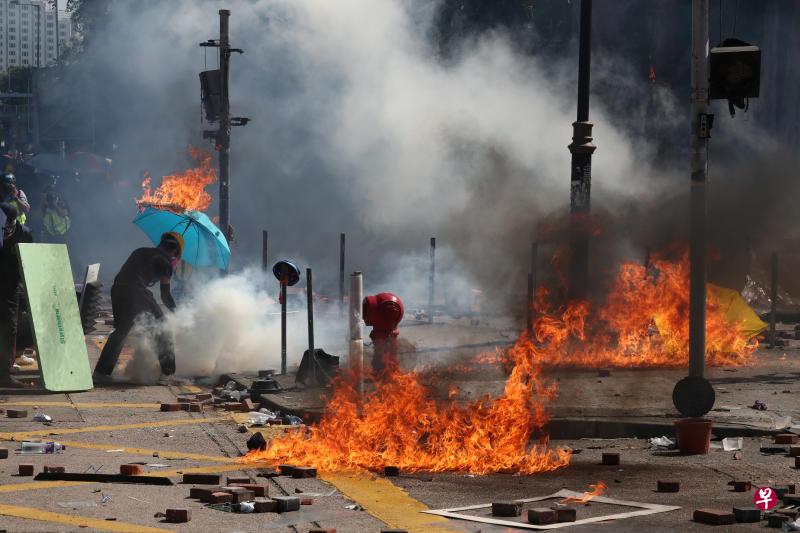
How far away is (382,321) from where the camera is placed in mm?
10664

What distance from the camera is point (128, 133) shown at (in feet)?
139

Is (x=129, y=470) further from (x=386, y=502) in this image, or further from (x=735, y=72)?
(x=735, y=72)

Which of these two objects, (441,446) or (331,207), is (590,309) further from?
(331,207)

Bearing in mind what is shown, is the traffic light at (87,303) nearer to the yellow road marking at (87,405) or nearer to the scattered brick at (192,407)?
the yellow road marking at (87,405)

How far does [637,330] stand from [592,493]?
23.6 ft

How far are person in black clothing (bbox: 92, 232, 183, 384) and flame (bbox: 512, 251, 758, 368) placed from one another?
125 inches

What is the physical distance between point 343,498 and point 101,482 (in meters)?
1.42

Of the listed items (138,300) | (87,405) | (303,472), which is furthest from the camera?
(138,300)

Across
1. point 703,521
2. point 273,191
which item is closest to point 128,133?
point 273,191

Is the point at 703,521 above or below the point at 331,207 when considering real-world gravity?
below

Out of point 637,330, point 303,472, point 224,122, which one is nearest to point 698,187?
point 303,472

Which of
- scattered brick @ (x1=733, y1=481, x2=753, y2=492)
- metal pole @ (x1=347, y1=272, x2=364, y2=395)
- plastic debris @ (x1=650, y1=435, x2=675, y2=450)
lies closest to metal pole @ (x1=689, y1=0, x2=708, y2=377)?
plastic debris @ (x1=650, y1=435, x2=675, y2=450)

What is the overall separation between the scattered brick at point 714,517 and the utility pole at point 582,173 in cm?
855

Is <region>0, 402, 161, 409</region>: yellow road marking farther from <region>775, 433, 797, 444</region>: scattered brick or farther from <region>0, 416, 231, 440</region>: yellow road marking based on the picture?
<region>775, 433, 797, 444</region>: scattered brick
